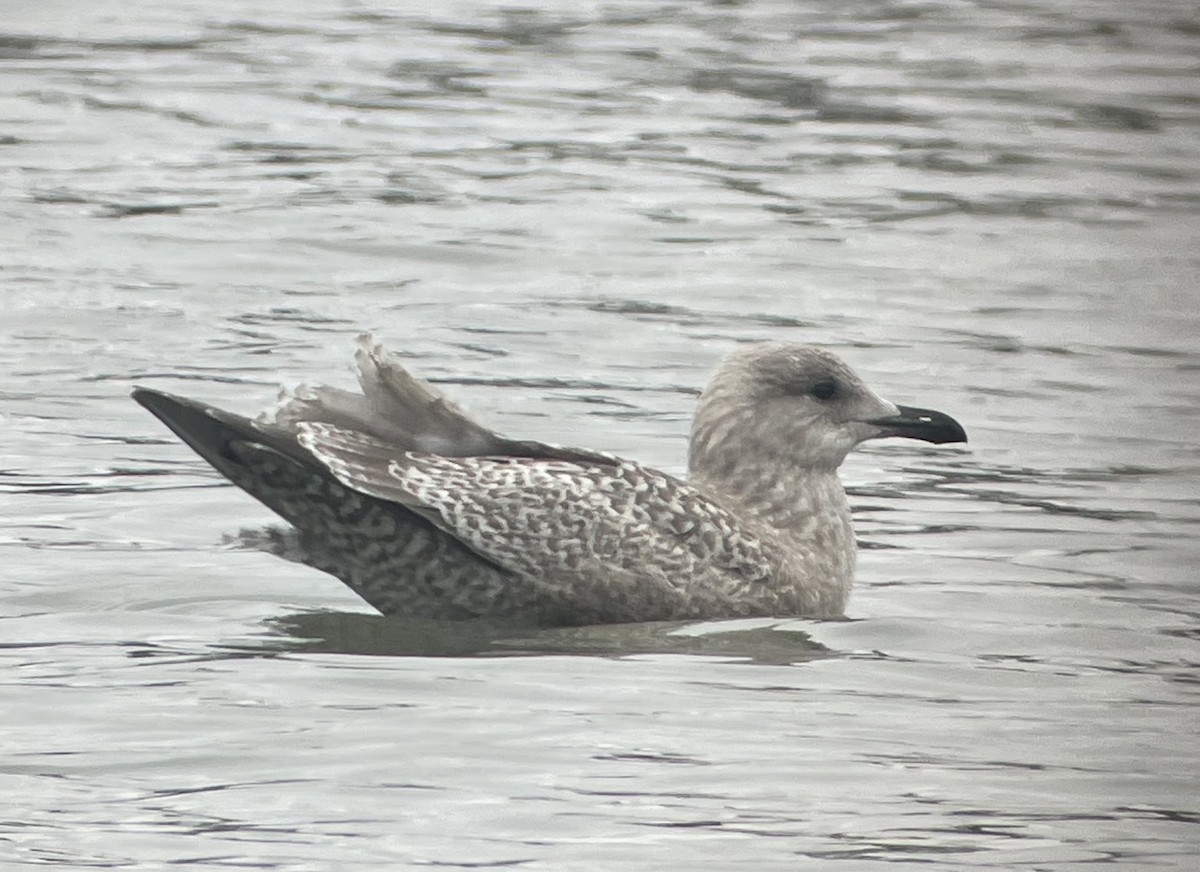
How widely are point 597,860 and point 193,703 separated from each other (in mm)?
1694

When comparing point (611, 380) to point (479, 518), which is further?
point (611, 380)

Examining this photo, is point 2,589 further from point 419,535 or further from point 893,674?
point 893,674

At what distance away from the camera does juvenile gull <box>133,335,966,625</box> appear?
872 cm

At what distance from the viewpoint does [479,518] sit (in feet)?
28.5

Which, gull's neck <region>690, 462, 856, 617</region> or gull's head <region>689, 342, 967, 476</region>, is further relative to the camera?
gull's head <region>689, 342, 967, 476</region>

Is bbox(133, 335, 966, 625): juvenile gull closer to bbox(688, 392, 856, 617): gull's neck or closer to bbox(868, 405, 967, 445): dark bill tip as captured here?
bbox(688, 392, 856, 617): gull's neck

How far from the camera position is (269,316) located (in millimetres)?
14227

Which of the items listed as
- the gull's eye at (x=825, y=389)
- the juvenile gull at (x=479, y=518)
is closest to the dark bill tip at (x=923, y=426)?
the gull's eye at (x=825, y=389)

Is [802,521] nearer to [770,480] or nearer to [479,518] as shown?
[770,480]

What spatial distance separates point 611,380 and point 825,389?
143 inches

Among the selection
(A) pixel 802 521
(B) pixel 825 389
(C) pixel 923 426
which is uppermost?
(B) pixel 825 389

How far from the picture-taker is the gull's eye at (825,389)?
9.56 metres

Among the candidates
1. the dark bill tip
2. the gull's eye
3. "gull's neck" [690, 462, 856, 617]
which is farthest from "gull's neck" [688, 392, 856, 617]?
the dark bill tip

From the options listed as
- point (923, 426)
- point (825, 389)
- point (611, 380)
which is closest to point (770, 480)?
point (825, 389)
